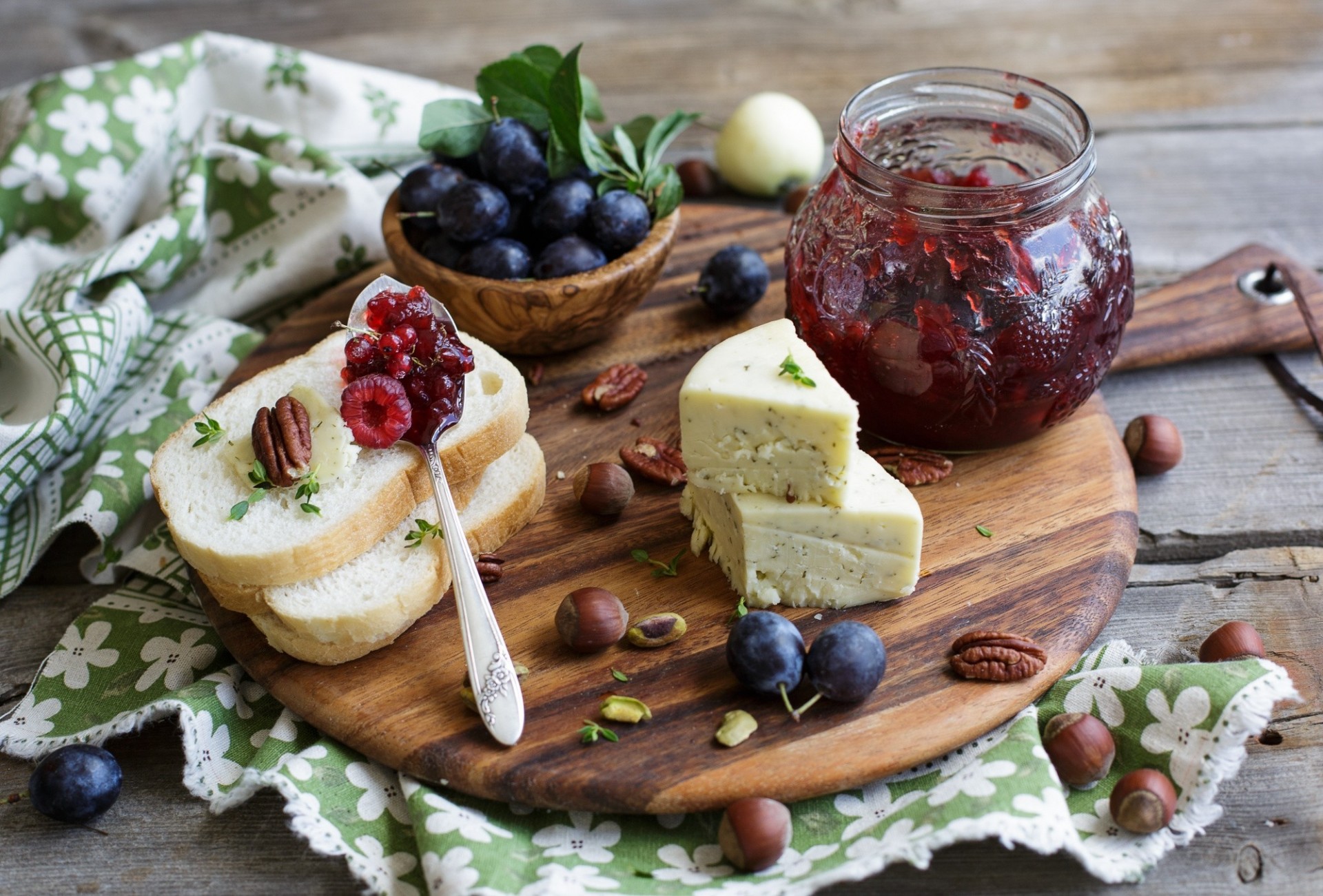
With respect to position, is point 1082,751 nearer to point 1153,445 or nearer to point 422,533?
point 1153,445

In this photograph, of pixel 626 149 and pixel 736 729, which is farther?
pixel 626 149

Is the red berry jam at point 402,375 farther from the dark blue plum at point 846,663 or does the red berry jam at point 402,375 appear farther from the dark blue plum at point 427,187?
the dark blue plum at point 846,663

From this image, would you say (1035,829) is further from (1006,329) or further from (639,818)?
(1006,329)

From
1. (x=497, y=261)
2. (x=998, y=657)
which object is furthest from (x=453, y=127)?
(x=998, y=657)

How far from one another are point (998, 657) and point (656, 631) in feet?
2.33

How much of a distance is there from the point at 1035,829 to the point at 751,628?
0.64 metres

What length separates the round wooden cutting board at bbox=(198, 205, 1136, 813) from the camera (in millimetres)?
2254

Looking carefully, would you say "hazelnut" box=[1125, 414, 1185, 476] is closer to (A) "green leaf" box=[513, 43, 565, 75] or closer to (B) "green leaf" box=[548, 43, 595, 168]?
(B) "green leaf" box=[548, 43, 595, 168]

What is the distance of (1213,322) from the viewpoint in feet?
11.4

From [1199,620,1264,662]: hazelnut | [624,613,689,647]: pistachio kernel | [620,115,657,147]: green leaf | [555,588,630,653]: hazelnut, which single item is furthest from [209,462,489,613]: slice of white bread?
[1199,620,1264,662]: hazelnut

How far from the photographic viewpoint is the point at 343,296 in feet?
11.8

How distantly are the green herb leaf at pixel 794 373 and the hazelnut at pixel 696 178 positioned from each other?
1869 millimetres

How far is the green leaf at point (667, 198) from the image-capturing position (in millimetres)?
3289

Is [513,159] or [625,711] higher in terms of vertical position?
[513,159]
